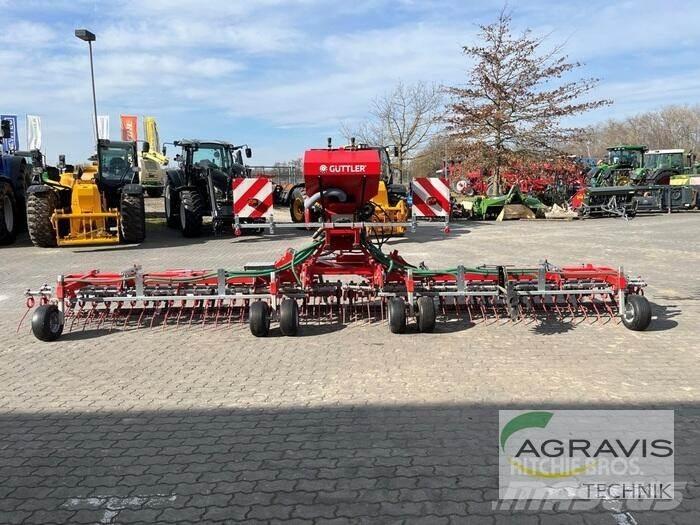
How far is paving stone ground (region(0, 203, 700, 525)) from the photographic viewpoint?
303 centimetres

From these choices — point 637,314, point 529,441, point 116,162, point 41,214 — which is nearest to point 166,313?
point 529,441

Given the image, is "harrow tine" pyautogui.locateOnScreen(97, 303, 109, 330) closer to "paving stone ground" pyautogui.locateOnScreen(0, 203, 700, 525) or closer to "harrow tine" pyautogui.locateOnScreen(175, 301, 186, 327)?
"paving stone ground" pyautogui.locateOnScreen(0, 203, 700, 525)

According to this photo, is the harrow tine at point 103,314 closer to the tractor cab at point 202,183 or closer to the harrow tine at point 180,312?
the harrow tine at point 180,312

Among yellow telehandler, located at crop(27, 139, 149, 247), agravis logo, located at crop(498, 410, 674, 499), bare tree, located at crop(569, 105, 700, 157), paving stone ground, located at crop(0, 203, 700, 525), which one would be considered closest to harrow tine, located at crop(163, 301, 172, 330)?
paving stone ground, located at crop(0, 203, 700, 525)

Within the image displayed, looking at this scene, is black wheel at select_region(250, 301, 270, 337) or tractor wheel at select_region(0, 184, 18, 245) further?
tractor wheel at select_region(0, 184, 18, 245)

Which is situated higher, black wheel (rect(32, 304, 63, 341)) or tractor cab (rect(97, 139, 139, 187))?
tractor cab (rect(97, 139, 139, 187))

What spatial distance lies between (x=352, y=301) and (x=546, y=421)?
11.1 feet

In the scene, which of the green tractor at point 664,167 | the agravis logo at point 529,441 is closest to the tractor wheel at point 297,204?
the agravis logo at point 529,441

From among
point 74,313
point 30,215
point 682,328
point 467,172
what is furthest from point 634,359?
point 467,172

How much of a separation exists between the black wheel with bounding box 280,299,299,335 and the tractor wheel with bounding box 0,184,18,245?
12038 mm

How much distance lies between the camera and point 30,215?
13852 mm

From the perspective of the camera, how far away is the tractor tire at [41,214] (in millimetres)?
13711

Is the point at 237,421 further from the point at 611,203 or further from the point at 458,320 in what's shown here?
the point at 611,203

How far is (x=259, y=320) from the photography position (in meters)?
6.09
